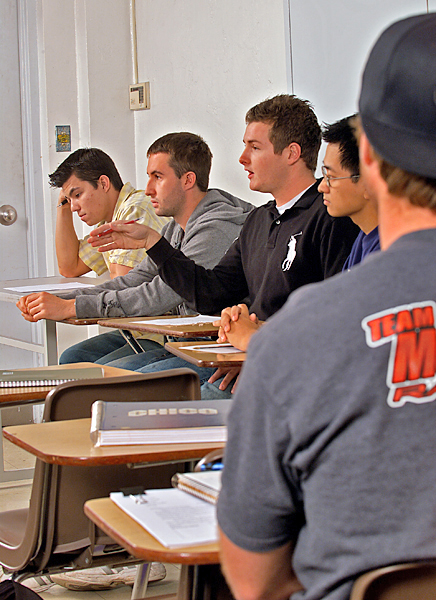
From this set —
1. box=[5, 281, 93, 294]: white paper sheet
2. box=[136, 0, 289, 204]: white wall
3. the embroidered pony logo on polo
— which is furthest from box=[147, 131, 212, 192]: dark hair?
the embroidered pony logo on polo

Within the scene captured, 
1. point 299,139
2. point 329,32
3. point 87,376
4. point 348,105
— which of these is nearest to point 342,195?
point 299,139

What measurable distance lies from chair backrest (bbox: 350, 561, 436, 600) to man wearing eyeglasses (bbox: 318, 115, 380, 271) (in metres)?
1.49

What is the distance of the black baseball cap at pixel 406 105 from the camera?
746mm

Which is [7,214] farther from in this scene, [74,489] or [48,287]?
[74,489]

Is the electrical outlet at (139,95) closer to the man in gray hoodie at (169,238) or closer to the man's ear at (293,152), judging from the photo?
the man in gray hoodie at (169,238)

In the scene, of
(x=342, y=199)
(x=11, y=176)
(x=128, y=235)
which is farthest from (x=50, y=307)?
(x=11, y=176)

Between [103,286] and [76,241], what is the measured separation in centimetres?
99

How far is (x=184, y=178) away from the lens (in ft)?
10.7

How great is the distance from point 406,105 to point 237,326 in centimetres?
149

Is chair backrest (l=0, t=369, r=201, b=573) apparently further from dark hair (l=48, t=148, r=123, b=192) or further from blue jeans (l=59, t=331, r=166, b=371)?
dark hair (l=48, t=148, r=123, b=192)

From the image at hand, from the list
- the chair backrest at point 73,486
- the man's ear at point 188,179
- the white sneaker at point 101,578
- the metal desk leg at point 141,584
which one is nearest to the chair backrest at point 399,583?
the chair backrest at point 73,486

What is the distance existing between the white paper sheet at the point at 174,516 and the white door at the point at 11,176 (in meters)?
3.96

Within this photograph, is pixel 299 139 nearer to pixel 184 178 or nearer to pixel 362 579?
Answer: pixel 184 178

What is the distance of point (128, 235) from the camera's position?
2730 mm
